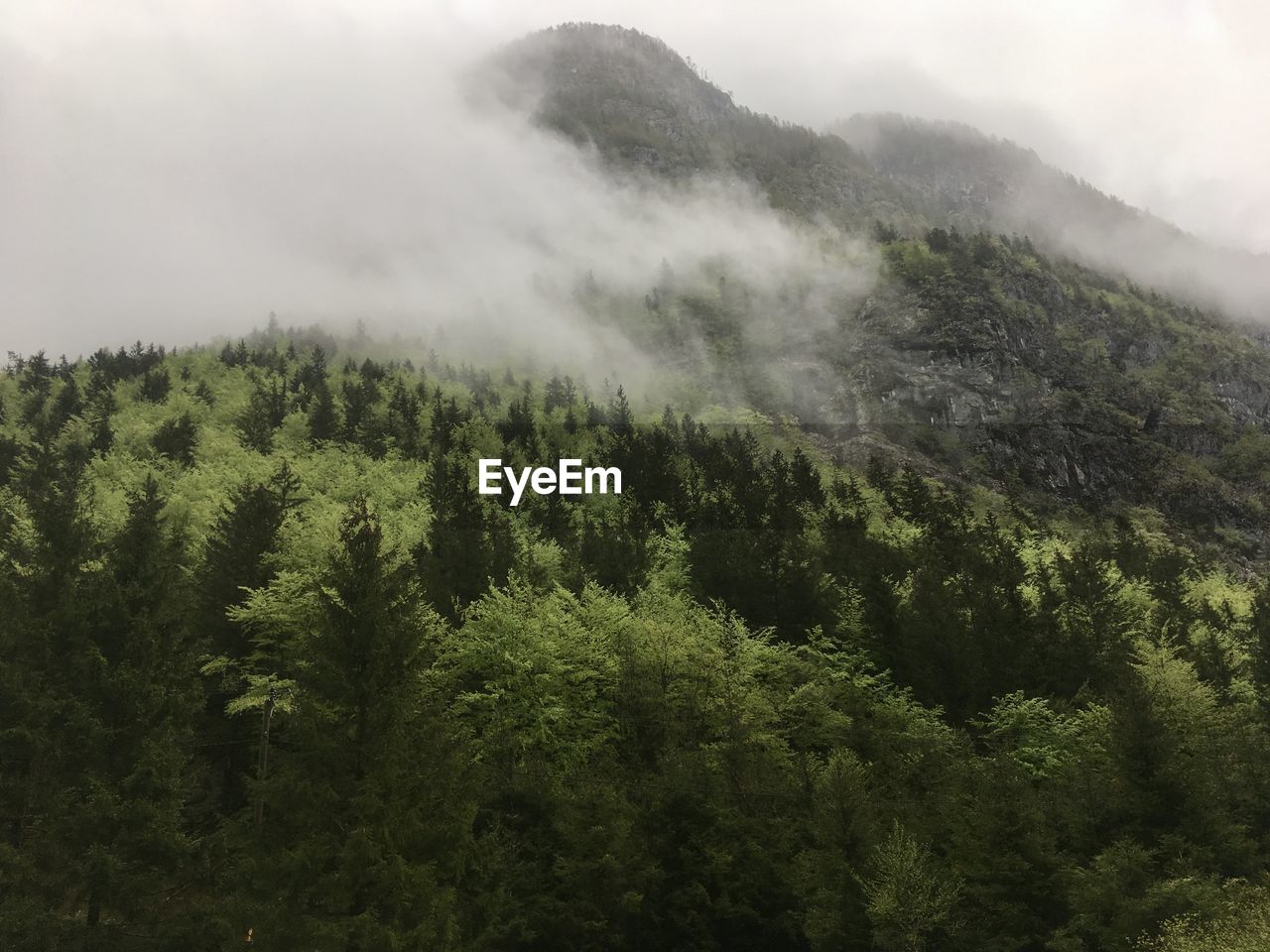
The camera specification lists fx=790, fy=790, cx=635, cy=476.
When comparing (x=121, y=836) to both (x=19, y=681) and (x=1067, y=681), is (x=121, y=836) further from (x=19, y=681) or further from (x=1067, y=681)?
(x=1067, y=681)

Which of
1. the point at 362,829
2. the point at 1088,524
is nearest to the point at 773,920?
the point at 362,829

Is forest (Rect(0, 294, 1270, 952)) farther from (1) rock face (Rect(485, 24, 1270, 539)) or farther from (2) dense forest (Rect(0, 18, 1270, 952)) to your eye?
(1) rock face (Rect(485, 24, 1270, 539))

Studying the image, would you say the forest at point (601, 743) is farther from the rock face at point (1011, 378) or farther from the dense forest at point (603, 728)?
the rock face at point (1011, 378)

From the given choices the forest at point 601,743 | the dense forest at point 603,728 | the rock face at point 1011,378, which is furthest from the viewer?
the rock face at point 1011,378

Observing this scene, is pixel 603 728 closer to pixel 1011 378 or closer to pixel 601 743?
pixel 601 743

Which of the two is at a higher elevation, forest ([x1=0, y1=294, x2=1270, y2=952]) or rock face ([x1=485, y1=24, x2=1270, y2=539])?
rock face ([x1=485, y1=24, x2=1270, y2=539])

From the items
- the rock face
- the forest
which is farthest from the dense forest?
the rock face

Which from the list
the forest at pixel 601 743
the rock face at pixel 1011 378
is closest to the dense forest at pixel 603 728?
the forest at pixel 601 743

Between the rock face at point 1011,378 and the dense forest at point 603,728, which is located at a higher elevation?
the rock face at point 1011,378
